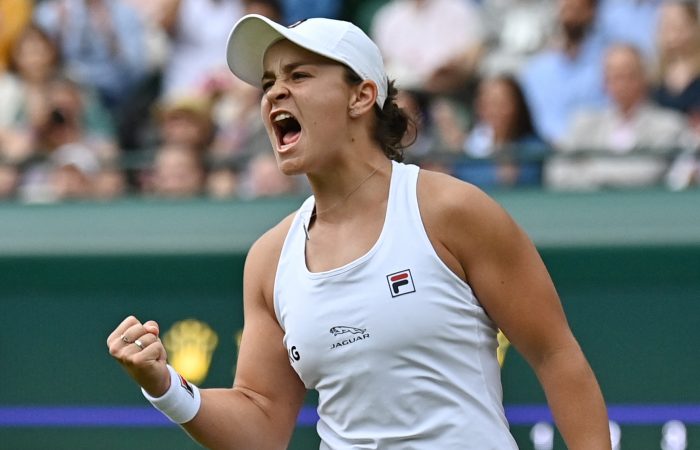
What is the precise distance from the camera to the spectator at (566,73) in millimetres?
6184

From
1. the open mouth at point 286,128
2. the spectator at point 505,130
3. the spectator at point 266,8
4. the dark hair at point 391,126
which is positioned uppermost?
the spectator at point 266,8

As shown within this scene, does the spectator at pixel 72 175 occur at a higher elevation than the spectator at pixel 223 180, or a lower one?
higher

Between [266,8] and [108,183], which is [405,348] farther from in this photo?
[266,8]

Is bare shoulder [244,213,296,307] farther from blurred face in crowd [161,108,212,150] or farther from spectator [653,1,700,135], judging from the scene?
blurred face in crowd [161,108,212,150]

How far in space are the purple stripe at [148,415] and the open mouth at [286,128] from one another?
2305 mm

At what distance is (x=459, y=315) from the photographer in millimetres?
2883

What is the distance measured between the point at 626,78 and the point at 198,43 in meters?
2.63

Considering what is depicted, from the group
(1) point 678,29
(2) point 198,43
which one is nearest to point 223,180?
(2) point 198,43

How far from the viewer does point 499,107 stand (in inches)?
238

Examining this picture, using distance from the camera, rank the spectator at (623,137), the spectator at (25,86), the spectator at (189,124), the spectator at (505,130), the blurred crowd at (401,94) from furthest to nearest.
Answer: the spectator at (25,86) → the spectator at (189,124) → the blurred crowd at (401,94) → the spectator at (505,130) → the spectator at (623,137)

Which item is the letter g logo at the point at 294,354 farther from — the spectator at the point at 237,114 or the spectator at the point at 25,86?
the spectator at the point at 25,86

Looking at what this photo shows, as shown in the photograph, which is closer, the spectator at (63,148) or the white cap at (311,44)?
the white cap at (311,44)

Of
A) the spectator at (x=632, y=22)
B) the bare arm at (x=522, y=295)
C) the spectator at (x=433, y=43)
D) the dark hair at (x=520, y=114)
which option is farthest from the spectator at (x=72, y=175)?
the bare arm at (x=522, y=295)

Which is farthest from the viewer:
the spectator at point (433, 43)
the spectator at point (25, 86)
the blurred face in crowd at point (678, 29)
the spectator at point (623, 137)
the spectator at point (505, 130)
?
the spectator at point (25, 86)
